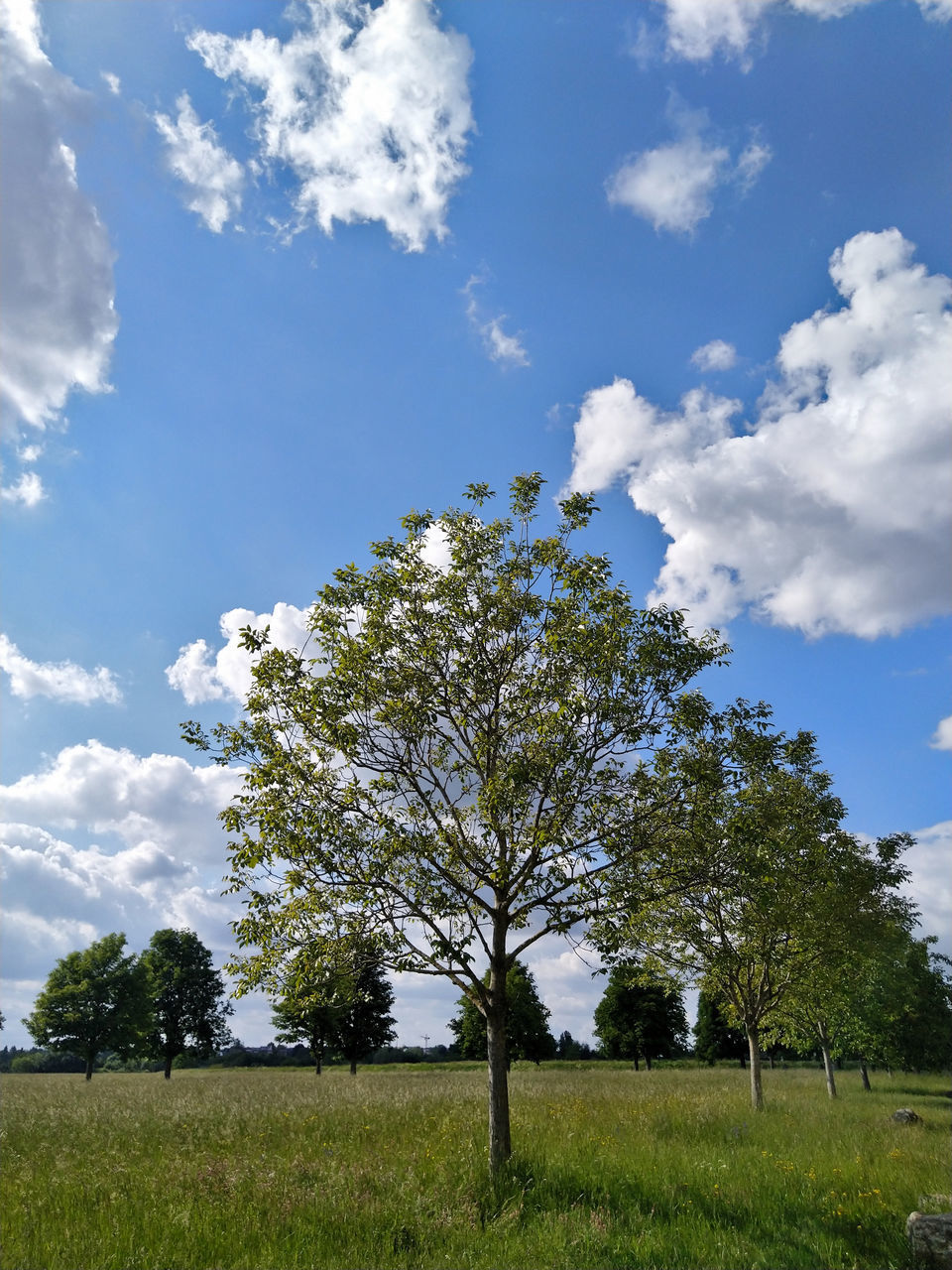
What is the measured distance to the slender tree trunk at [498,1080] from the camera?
11.6m

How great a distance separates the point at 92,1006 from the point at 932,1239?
5143 centimetres

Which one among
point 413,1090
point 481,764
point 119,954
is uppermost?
point 481,764

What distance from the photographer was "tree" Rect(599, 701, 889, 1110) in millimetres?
12328

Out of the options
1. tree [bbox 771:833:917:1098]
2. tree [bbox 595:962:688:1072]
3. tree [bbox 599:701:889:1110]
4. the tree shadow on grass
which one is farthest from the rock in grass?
tree [bbox 595:962:688:1072]

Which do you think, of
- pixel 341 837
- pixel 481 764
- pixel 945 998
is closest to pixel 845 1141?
pixel 481 764

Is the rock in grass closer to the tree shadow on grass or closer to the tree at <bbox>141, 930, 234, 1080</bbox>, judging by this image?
the tree shadow on grass

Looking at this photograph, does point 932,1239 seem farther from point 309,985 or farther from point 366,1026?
point 366,1026

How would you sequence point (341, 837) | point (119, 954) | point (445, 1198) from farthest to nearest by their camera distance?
1. point (119, 954)
2. point (341, 837)
3. point (445, 1198)

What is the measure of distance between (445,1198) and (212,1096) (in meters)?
16.4

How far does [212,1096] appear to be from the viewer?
22.7 metres

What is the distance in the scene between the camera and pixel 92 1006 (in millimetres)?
45812

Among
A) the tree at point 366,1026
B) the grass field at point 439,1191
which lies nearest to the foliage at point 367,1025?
the tree at point 366,1026

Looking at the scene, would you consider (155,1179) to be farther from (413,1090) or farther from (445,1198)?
(413,1090)

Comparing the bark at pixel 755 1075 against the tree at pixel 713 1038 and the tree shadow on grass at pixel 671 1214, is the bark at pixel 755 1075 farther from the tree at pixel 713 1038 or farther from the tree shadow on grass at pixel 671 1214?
the tree at pixel 713 1038
